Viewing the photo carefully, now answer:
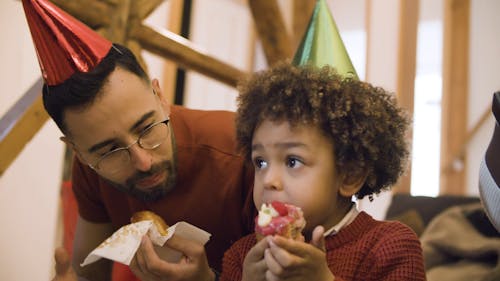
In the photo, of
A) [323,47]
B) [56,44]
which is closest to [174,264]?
[56,44]

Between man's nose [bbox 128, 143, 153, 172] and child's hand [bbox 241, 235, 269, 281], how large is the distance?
32 centimetres

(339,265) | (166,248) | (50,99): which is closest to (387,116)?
(339,265)

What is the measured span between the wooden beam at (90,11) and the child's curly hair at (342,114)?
81 cm

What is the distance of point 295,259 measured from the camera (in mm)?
733

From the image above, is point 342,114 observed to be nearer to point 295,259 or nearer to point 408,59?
point 295,259

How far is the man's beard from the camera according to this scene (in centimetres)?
108

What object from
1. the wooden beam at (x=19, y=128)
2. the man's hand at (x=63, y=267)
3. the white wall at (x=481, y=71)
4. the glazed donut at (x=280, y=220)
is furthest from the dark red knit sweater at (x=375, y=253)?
the white wall at (x=481, y=71)

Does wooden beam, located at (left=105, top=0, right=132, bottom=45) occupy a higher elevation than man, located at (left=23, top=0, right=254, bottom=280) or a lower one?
higher

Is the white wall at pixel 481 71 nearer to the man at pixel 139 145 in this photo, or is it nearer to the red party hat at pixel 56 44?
the man at pixel 139 145

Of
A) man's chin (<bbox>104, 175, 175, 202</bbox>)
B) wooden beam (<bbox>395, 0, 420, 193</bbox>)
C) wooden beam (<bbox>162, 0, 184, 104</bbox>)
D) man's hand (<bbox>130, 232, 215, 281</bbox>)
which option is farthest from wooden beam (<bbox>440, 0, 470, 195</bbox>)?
man's hand (<bbox>130, 232, 215, 281</bbox>)

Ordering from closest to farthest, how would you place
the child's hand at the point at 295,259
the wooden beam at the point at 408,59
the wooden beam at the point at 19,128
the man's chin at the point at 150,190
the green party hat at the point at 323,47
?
the child's hand at the point at 295,259
the man's chin at the point at 150,190
the green party hat at the point at 323,47
the wooden beam at the point at 19,128
the wooden beam at the point at 408,59

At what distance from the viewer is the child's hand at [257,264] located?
0.77 metres

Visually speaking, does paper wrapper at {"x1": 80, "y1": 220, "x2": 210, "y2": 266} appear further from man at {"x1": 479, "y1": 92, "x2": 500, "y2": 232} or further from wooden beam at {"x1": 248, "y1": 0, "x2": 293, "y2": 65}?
wooden beam at {"x1": 248, "y1": 0, "x2": 293, "y2": 65}

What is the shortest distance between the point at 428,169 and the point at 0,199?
3187 mm
